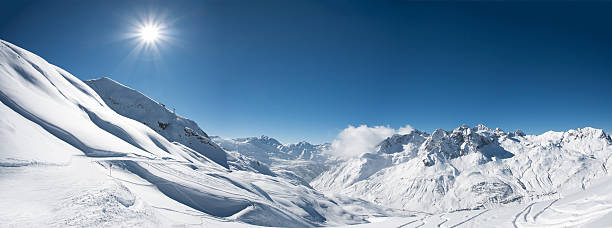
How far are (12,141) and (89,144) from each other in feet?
31.7

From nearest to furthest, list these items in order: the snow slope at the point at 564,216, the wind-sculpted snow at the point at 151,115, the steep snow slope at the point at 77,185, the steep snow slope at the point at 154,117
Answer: the snow slope at the point at 564,216 < the steep snow slope at the point at 77,185 < the steep snow slope at the point at 154,117 < the wind-sculpted snow at the point at 151,115

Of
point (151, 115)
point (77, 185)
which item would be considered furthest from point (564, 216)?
point (151, 115)

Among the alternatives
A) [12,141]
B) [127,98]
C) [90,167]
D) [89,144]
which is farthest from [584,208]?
[127,98]

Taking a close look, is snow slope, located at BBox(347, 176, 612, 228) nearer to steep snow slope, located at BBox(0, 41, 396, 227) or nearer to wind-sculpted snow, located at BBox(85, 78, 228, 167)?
steep snow slope, located at BBox(0, 41, 396, 227)

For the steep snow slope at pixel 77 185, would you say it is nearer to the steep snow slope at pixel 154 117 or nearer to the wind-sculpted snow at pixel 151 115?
the steep snow slope at pixel 154 117

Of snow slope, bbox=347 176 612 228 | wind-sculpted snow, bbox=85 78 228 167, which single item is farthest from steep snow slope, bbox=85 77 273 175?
snow slope, bbox=347 176 612 228

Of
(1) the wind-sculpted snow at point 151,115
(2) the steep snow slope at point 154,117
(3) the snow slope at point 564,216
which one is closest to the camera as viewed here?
(3) the snow slope at point 564,216

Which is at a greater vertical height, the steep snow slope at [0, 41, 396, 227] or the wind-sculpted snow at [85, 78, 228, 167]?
the wind-sculpted snow at [85, 78, 228, 167]

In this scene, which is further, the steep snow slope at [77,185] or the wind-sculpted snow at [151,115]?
the wind-sculpted snow at [151,115]

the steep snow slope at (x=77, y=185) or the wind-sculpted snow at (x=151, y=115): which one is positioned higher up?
the wind-sculpted snow at (x=151, y=115)

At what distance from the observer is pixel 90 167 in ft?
64.7

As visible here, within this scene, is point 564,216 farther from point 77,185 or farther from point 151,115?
point 151,115

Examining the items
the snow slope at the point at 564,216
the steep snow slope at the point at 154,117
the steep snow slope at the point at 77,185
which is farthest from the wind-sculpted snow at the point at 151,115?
the snow slope at the point at 564,216

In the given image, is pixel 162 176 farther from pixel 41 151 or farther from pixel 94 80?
pixel 94 80
